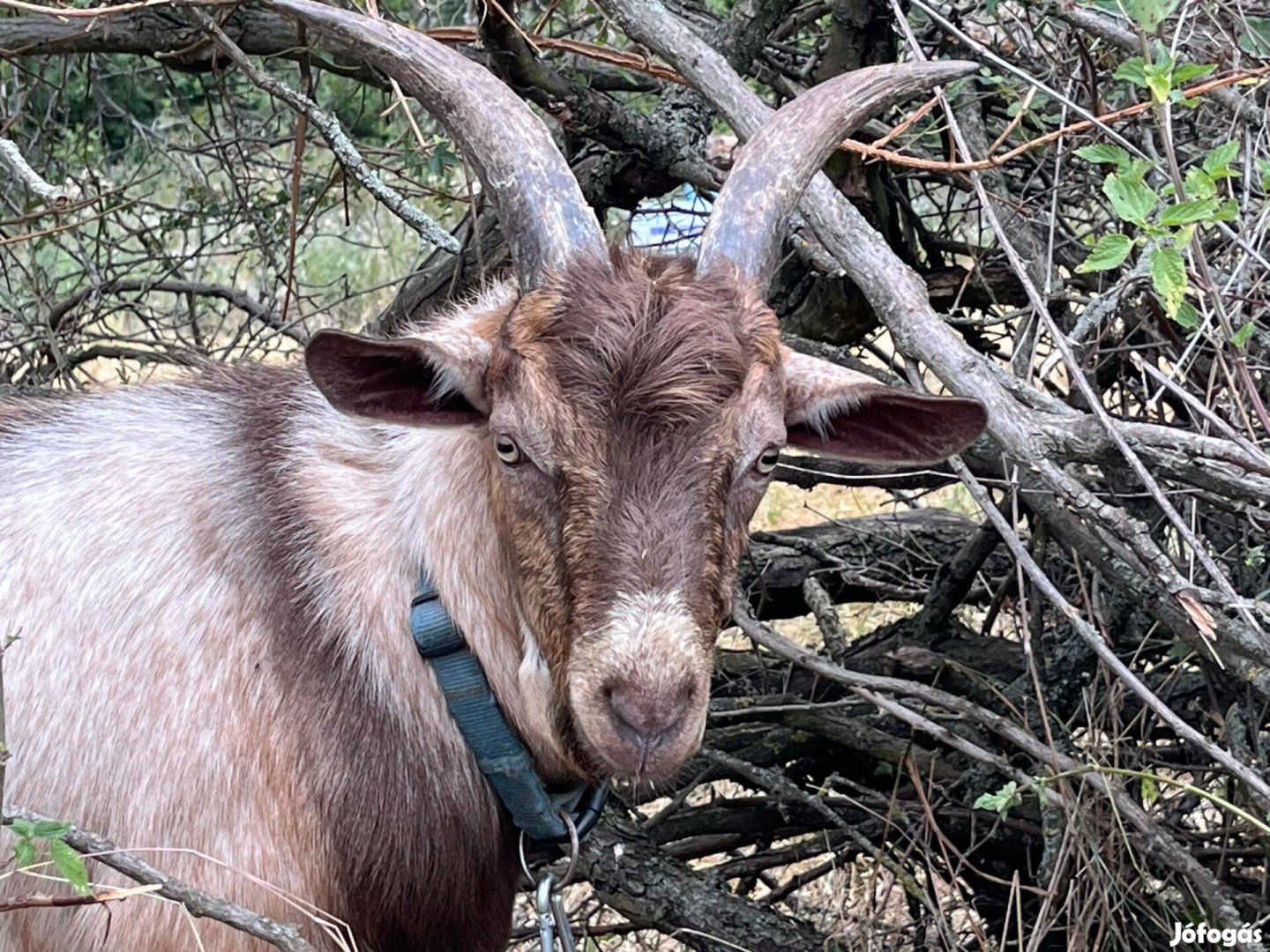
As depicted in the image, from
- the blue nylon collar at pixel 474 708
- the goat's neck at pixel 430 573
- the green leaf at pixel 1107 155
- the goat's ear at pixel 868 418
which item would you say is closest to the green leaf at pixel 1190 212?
the green leaf at pixel 1107 155

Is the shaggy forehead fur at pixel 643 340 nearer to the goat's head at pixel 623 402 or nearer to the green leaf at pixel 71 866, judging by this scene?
the goat's head at pixel 623 402

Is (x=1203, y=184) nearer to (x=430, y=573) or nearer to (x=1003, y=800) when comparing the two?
(x=1003, y=800)

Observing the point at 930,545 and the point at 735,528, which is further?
the point at 930,545

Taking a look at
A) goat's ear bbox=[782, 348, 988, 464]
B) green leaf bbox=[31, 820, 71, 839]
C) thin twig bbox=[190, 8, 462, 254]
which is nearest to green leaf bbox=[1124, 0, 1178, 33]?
goat's ear bbox=[782, 348, 988, 464]

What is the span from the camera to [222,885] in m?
2.99

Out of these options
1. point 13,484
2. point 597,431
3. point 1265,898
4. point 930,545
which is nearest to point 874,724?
point 930,545

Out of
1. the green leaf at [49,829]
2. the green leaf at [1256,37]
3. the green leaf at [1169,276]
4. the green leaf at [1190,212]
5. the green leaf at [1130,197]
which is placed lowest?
the green leaf at [49,829]

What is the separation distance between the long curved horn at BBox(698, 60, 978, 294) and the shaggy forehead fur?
0.08 meters

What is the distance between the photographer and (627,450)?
274 centimetres

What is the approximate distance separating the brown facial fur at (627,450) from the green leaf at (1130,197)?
697mm

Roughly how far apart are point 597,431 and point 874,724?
2.17m

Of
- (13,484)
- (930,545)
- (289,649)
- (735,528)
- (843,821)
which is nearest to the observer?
(735,528)

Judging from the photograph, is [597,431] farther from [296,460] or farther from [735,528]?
[296,460]

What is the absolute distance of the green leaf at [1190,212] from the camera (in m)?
2.86
